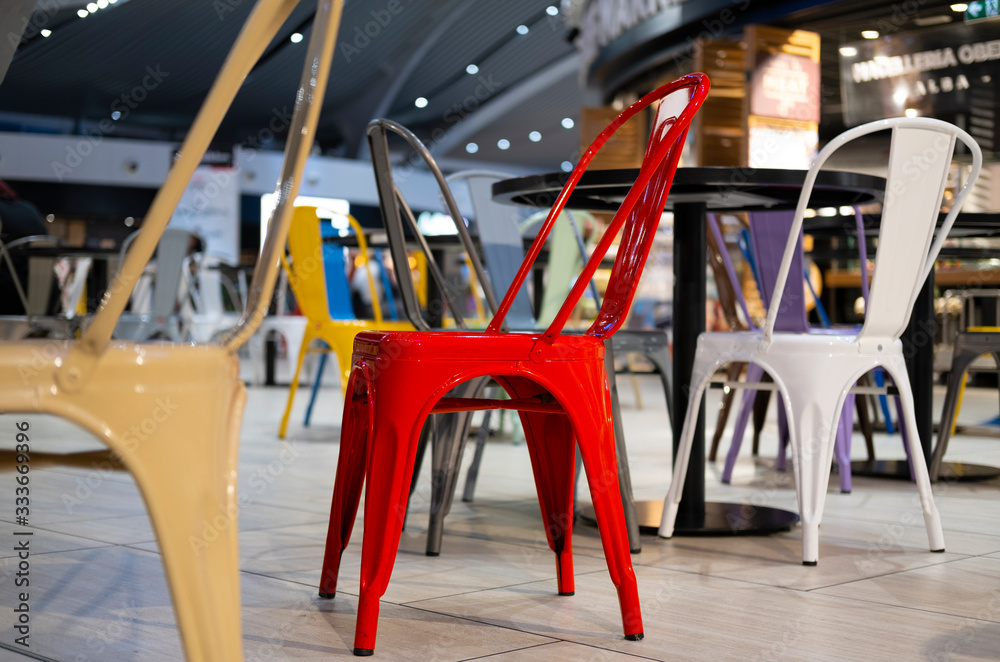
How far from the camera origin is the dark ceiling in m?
15.2

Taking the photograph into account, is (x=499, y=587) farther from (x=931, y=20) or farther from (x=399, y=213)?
(x=931, y=20)

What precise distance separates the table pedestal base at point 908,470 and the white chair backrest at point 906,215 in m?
1.41

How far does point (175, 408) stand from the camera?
32.5 inches

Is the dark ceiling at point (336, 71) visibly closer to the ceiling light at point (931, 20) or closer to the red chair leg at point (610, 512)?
the ceiling light at point (931, 20)

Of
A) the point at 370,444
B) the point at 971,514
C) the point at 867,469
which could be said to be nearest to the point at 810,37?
the point at 867,469

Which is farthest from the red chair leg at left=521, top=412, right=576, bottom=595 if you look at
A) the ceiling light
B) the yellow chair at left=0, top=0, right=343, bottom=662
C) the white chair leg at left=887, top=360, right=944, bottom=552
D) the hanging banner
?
the hanging banner

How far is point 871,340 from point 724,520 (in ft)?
1.99

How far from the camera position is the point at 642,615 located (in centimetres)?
164

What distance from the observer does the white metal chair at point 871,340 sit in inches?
80.1

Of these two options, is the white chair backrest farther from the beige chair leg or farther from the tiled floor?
the beige chair leg

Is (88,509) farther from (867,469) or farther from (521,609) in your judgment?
(867,469)

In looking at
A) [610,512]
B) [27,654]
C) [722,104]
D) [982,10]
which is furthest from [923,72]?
[27,654]

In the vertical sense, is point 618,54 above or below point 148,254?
above

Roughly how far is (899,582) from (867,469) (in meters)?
1.65
